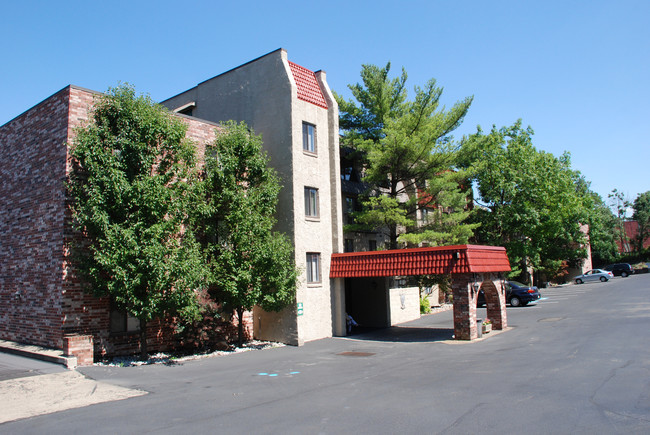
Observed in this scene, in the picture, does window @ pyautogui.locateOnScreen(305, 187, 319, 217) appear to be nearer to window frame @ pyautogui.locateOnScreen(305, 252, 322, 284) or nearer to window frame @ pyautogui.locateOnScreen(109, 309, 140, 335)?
window frame @ pyautogui.locateOnScreen(305, 252, 322, 284)

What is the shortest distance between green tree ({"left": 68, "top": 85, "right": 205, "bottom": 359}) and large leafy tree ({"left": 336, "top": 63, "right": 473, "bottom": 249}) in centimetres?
1224

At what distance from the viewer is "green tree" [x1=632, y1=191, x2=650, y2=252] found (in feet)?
243

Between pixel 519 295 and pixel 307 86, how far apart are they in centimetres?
1979

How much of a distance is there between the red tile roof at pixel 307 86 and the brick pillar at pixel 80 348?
12.4 meters

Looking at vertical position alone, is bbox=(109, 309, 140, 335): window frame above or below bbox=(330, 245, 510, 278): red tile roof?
below

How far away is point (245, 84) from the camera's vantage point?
2192 cm

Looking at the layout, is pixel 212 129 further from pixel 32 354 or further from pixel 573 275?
pixel 573 275

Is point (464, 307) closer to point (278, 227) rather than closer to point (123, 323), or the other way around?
point (278, 227)

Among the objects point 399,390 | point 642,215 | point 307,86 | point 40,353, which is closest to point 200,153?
point 307,86

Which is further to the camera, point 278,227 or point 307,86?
point 307,86

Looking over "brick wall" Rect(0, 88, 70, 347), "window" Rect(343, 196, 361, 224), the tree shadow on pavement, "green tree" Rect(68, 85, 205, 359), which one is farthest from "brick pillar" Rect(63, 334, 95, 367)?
"window" Rect(343, 196, 361, 224)

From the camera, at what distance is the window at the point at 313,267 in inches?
787

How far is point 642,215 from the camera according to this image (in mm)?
74188

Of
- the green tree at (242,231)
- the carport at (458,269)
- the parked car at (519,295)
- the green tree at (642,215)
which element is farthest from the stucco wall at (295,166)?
the green tree at (642,215)
